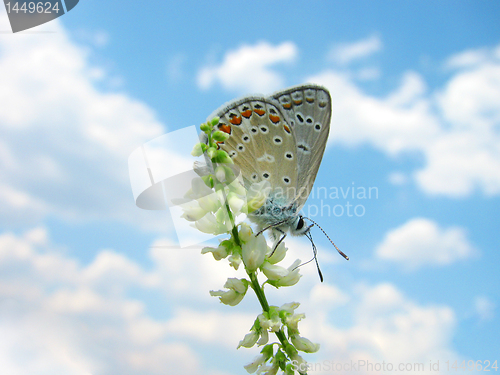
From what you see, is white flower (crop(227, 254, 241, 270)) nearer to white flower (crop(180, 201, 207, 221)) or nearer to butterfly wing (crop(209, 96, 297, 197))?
white flower (crop(180, 201, 207, 221))

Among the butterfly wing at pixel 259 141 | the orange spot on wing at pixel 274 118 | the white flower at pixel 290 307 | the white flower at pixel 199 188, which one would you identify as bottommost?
the white flower at pixel 290 307

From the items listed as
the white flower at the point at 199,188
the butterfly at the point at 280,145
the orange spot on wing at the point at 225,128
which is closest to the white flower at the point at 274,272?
the butterfly at the point at 280,145

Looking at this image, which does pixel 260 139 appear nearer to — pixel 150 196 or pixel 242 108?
pixel 242 108

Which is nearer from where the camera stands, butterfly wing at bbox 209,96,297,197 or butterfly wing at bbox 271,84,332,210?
butterfly wing at bbox 209,96,297,197

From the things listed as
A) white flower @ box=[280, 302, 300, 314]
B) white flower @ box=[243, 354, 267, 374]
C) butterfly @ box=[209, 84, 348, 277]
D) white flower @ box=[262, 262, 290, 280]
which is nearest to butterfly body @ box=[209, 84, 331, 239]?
butterfly @ box=[209, 84, 348, 277]

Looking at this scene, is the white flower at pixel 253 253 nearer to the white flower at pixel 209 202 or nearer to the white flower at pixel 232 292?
the white flower at pixel 232 292

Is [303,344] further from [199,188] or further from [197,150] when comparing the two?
[197,150]

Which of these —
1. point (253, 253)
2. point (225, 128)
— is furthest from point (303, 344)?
point (225, 128)
